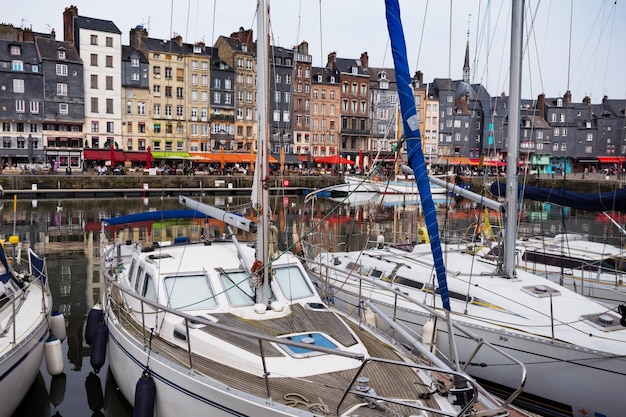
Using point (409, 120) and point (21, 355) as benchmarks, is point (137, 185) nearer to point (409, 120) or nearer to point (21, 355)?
point (21, 355)

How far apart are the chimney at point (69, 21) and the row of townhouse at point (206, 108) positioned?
0.40 feet

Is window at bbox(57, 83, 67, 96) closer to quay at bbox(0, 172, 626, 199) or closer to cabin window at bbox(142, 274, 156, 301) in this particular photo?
quay at bbox(0, 172, 626, 199)

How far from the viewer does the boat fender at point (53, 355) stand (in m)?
10.7

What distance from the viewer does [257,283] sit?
31.6 ft

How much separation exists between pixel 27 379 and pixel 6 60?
6079cm

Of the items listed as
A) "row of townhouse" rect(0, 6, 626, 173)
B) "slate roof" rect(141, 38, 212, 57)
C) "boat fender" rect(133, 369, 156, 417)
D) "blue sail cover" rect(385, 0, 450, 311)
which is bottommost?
"boat fender" rect(133, 369, 156, 417)

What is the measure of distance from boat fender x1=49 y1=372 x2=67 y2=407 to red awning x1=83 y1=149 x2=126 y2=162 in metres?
51.0

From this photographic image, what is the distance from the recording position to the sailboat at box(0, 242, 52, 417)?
8.49m

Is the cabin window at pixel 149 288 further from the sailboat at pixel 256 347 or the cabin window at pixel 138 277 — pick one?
the cabin window at pixel 138 277

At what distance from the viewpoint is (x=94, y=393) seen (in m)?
11.0

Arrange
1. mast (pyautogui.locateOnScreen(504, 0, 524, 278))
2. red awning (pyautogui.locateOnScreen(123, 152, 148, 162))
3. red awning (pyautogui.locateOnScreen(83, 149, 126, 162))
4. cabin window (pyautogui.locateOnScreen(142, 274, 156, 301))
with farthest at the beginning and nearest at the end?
red awning (pyautogui.locateOnScreen(123, 152, 148, 162)) < red awning (pyautogui.locateOnScreen(83, 149, 126, 162)) < mast (pyautogui.locateOnScreen(504, 0, 524, 278)) < cabin window (pyautogui.locateOnScreen(142, 274, 156, 301))

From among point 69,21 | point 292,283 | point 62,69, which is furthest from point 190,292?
point 69,21

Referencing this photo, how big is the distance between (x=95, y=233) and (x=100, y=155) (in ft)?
107

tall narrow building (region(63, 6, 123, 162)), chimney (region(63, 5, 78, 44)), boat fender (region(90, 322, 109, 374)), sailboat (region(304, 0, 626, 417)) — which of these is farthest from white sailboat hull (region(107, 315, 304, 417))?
chimney (region(63, 5, 78, 44))
